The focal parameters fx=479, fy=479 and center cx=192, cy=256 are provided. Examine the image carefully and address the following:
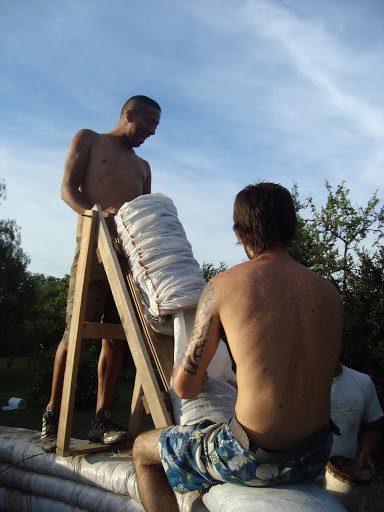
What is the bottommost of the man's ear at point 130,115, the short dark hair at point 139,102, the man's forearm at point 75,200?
the man's forearm at point 75,200

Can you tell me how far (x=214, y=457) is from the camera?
1.84 metres

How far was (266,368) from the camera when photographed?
175cm

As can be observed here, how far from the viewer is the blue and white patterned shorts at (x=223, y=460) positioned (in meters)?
1.76

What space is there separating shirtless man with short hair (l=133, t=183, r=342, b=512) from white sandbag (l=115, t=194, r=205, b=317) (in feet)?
2.32

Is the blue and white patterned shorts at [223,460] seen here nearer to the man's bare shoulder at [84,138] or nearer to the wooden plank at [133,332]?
the wooden plank at [133,332]

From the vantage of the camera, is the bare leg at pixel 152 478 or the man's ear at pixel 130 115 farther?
the man's ear at pixel 130 115

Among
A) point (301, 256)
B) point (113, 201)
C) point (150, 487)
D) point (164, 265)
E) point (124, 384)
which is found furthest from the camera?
point (124, 384)

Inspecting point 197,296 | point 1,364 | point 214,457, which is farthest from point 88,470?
point 1,364

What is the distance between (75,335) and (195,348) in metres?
1.56

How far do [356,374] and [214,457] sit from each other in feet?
4.79

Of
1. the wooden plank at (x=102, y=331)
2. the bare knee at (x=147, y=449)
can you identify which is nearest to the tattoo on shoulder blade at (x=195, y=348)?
the bare knee at (x=147, y=449)

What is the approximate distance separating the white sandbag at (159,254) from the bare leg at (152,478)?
2.53ft

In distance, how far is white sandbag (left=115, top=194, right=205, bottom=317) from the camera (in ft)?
8.86

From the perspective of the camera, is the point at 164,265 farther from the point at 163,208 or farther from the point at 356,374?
the point at 356,374
